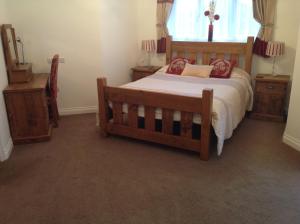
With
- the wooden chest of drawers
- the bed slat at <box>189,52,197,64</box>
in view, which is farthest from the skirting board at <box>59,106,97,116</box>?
the bed slat at <box>189,52,197,64</box>

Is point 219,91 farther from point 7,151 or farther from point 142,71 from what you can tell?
point 7,151

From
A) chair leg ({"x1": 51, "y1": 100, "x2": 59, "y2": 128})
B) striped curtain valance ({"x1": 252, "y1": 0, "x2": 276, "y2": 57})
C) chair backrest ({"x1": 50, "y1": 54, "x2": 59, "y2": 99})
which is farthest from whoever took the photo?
striped curtain valance ({"x1": 252, "y1": 0, "x2": 276, "y2": 57})

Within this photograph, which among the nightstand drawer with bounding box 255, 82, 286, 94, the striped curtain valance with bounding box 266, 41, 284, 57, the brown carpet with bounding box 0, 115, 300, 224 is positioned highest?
the striped curtain valance with bounding box 266, 41, 284, 57

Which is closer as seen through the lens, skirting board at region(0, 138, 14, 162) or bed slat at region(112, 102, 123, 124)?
skirting board at region(0, 138, 14, 162)

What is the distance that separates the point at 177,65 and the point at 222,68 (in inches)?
28.7

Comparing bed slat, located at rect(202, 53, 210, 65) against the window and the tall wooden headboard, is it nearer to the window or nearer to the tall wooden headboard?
the tall wooden headboard

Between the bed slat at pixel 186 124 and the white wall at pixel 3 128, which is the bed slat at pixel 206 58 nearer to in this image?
the bed slat at pixel 186 124

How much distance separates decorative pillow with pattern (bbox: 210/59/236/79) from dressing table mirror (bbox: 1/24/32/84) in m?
2.68

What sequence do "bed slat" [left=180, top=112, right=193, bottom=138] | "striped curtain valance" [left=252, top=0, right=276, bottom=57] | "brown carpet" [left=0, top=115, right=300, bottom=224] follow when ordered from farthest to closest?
"striped curtain valance" [left=252, top=0, right=276, bottom=57] → "bed slat" [left=180, top=112, right=193, bottom=138] → "brown carpet" [left=0, top=115, right=300, bottom=224]

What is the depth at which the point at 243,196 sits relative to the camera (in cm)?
234

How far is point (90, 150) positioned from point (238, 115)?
6.24 feet

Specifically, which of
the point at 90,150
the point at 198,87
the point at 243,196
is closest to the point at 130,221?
the point at 243,196

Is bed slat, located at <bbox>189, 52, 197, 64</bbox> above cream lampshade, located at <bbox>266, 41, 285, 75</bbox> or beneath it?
beneath

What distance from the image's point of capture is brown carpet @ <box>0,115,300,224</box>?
6.98 feet
